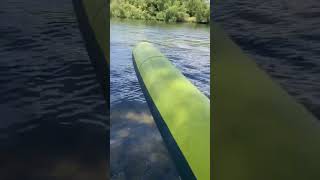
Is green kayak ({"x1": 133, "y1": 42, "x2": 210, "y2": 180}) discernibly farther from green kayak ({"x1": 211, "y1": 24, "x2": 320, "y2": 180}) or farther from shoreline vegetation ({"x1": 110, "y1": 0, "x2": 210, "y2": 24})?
shoreline vegetation ({"x1": 110, "y1": 0, "x2": 210, "y2": 24})

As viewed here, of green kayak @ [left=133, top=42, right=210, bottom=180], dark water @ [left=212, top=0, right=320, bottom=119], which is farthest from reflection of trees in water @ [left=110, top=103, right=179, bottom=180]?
dark water @ [left=212, top=0, right=320, bottom=119]

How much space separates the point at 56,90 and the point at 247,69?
1.88 meters

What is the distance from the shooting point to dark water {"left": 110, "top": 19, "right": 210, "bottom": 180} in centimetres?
659

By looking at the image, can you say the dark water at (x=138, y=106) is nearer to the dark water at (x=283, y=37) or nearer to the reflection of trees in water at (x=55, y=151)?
the dark water at (x=283, y=37)

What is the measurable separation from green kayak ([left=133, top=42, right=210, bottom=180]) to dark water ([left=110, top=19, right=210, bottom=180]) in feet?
1.09

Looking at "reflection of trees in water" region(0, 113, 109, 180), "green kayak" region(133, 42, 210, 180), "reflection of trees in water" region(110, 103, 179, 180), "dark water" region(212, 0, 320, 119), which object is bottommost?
"reflection of trees in water" region(110, 103, 179, 180)

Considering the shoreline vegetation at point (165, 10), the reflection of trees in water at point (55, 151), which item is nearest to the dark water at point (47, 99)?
the reflection of trees in water at point (55, 151)

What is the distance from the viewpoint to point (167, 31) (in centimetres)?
2203

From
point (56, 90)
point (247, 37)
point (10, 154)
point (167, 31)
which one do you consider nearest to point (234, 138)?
point (247, 37)

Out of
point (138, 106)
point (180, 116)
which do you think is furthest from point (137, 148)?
point (138, 106)

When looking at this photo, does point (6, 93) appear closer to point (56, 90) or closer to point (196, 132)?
point (56, 90)

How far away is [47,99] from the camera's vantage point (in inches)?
120

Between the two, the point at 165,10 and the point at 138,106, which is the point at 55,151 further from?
the point at 165,10

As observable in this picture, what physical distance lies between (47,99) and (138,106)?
258 inches
